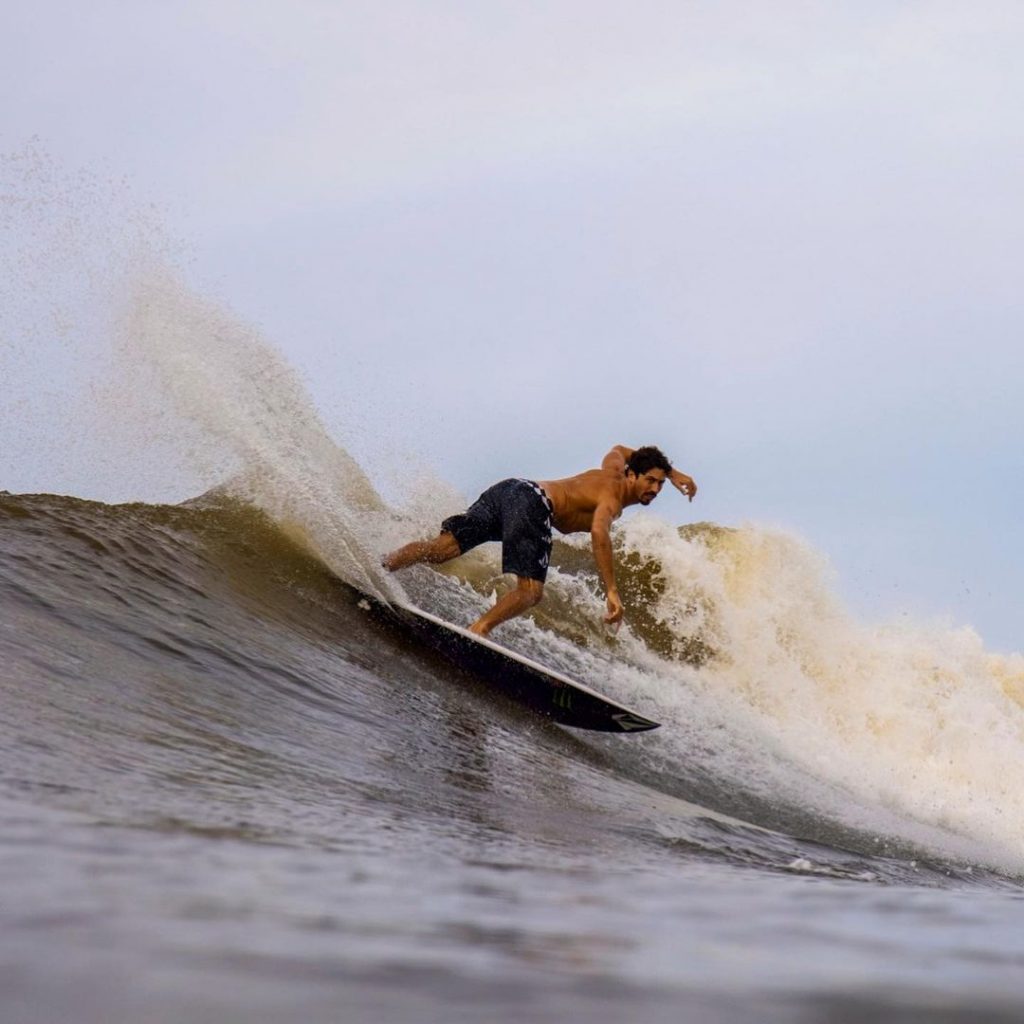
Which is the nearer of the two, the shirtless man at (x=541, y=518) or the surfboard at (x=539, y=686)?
the surfboard at (x=539, y=686)

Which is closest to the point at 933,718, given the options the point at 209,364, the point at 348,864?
the point at 209,364

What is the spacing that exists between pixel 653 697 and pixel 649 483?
5.51 feet

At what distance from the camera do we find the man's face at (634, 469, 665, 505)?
25.8ft

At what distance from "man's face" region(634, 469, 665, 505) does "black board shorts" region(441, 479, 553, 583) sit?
624 millimetres

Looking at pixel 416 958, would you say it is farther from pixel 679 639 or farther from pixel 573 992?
pixel 679 639

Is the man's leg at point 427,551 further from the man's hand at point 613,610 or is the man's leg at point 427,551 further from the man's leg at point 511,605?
the man's hand at point 613,610

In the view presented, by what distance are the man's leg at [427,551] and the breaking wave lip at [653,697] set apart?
1.65 feet

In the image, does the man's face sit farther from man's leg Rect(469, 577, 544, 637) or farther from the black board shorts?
man's leg Rect(469, 577, 544, 637)

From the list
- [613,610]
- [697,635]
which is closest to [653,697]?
[613,610]

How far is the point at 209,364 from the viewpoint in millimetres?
9219

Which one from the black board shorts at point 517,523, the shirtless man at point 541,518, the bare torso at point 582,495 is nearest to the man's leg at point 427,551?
the shirtless man at point 541,518

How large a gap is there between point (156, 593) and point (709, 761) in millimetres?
3551

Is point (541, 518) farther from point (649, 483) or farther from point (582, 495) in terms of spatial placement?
point (649, 483)

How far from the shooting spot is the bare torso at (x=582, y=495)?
782 cm
